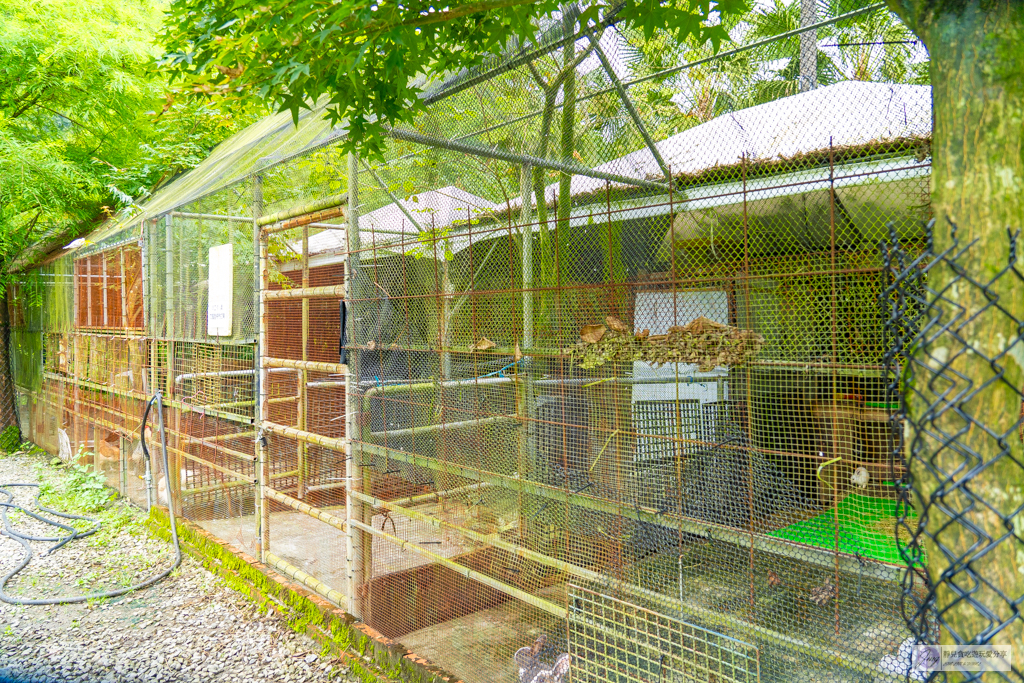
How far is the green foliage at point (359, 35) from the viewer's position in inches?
91.2

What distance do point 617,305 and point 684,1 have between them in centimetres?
127

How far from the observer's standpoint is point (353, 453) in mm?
4535

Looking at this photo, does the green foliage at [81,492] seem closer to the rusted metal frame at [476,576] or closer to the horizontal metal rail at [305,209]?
the horizontal metal rail at [305,209]

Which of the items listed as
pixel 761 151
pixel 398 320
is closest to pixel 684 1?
pixel 761 151

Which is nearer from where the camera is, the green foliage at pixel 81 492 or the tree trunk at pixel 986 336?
the tree trunk at pixel 986 336

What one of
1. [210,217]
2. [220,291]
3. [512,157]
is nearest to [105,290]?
[210,217]

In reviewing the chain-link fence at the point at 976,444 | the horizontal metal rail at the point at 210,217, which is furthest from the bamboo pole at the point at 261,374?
the chain-link fence at the point at 976,444

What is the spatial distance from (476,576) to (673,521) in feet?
4.48

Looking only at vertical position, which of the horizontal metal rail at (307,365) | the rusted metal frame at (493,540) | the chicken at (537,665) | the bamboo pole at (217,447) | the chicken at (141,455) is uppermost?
the horizontal metal rail at (307,365)

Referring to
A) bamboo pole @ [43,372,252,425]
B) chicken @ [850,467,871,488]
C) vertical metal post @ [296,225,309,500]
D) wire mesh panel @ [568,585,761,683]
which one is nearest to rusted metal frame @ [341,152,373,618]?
vertical metal post @ [296,225,309,500]

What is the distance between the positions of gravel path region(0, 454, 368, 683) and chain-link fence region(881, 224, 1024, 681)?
12.4 ft

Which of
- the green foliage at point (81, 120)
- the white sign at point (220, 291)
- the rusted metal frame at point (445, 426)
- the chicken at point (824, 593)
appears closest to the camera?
the chicken at point (824, 593)

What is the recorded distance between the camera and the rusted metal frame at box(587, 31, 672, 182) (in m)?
2.82

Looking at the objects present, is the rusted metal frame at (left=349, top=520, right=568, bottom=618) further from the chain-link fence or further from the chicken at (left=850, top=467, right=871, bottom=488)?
the chain-link fence
